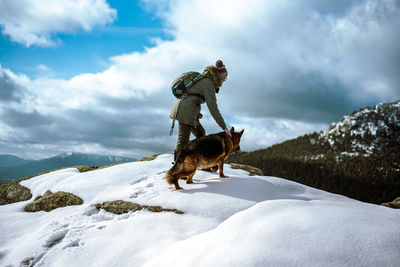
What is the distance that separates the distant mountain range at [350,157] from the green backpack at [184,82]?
5075 centimetres

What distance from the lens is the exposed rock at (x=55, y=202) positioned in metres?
6.14

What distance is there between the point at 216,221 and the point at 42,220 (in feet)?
14.4

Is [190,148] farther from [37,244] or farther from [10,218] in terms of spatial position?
[10,218]

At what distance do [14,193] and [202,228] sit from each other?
26.0 feet

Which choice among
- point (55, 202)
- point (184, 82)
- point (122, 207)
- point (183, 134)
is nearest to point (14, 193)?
point (55, 202)

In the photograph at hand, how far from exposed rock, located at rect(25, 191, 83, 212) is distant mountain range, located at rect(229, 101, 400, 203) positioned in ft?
171

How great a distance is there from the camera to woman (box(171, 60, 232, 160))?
5.96 metres

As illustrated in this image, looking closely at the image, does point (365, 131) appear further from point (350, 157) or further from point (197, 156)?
point (197, 156)

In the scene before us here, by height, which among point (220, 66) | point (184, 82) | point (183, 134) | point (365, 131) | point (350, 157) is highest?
point (365, 131)

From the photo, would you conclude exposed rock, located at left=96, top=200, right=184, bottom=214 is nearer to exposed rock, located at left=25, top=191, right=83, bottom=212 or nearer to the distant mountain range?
exposed rock, located at left=25, top=191, right=83, bottom=212

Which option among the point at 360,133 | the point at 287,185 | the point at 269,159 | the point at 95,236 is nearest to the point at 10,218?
the point at 95,236

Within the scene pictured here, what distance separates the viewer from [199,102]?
6258 mm

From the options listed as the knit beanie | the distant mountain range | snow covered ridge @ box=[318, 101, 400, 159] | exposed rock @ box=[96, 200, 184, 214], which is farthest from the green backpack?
snow covered ridge @ box=[318, 101, 400, 159]

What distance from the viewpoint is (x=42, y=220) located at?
18.7ft
